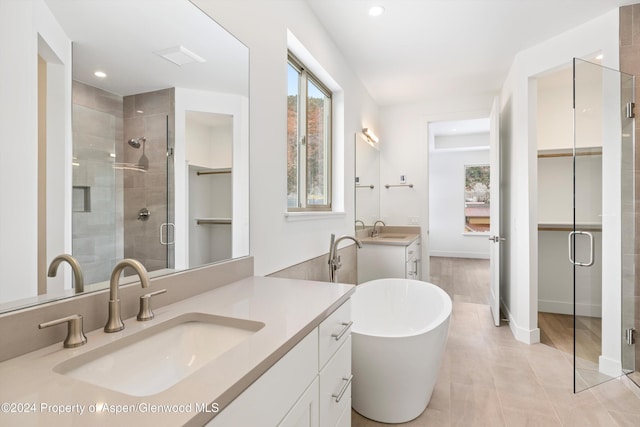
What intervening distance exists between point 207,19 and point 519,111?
9.36 ft

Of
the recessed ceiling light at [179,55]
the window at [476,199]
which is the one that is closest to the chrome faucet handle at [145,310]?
the recessed ceiling light at [179,55]

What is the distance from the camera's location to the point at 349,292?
128 cm

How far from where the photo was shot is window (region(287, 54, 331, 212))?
7.81ft

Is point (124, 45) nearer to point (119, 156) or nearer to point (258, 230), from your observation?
point (119, 156)

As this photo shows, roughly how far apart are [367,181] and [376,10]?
189cm

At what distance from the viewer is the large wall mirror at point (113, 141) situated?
2.45 ft

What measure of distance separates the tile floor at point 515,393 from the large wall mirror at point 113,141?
4.87 feet

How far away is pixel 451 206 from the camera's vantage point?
7.37 meters

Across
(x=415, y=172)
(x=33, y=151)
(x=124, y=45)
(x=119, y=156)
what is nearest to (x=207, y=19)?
(x=124, y=45)

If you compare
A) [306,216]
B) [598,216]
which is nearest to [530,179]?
[598,216]

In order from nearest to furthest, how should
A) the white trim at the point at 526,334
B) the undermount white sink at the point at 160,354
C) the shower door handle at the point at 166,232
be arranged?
the undermount white sink at the point at 160,354 → the shower door handle at the point at 166,232 → the white trim at the point at 526,334

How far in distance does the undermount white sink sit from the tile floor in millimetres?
1238

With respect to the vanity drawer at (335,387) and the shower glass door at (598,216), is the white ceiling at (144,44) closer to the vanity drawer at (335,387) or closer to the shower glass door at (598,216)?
the vanity drawer at (335,387)

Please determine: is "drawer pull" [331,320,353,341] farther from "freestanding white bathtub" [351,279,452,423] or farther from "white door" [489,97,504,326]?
"white door" [489,97,504,326]
